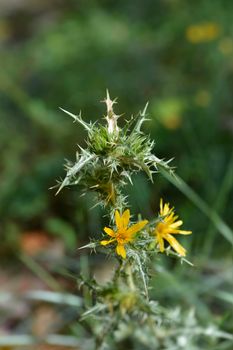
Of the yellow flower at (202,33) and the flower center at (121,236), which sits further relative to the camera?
the yellow flower at (202,33)

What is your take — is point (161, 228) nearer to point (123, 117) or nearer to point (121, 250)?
point (121, 250)

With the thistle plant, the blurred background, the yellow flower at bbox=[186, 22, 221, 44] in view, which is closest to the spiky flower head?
the thistle plant

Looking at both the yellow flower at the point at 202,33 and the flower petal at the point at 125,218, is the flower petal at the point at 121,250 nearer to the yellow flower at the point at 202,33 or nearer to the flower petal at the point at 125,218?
the flower petal at the point at 125,218

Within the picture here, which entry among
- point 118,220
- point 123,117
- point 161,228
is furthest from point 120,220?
point 123,117

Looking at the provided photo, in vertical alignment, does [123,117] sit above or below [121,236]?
above

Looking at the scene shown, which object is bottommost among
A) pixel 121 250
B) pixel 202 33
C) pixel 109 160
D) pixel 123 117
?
pixel 121 250

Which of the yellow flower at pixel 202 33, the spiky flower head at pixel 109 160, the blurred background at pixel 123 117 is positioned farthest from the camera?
the yellow flower at pixel 202 33

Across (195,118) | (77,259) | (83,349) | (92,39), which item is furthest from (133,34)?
(83,349)

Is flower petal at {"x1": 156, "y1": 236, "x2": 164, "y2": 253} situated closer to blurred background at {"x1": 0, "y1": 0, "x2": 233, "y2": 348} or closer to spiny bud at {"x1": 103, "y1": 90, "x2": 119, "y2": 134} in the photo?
spiny bud at {"x1": 103, "y1": 90, "x2": 119, "y2": 134}

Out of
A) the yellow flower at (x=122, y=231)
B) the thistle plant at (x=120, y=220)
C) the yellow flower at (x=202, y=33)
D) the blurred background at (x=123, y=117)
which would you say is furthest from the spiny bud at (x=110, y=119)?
the yellow flower at (x=202, y=33)
